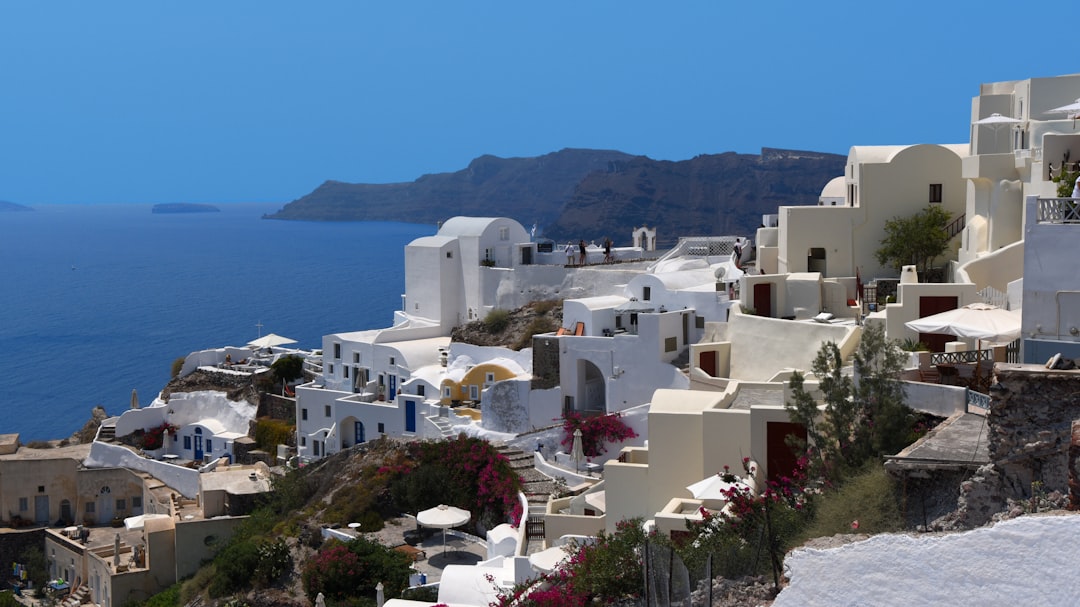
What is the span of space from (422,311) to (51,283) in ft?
382

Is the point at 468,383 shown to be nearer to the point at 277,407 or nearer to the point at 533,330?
the point at 533,330

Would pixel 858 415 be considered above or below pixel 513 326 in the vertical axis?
above

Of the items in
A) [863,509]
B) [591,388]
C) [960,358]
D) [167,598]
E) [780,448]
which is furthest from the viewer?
[167,598]

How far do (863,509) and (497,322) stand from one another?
2976 centimetres

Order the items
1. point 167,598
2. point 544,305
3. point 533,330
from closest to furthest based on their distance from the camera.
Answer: point 167,598 → point 533,330 → point 544,305

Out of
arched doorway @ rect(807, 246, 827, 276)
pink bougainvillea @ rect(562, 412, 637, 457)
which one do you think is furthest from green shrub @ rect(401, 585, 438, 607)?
arched doorway @ rect(807, 246, 827, 276)

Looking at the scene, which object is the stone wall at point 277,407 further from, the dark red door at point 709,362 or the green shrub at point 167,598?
the dark red door at point 709,362

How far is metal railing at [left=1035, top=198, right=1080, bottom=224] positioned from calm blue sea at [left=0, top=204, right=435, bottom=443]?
219 feet

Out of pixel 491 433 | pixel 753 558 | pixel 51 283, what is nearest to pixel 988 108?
pixel 491 433

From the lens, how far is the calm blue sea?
279ft

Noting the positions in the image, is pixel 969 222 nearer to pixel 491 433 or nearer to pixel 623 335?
pixel 623 335

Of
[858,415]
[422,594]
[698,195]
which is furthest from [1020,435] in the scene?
[698,195]

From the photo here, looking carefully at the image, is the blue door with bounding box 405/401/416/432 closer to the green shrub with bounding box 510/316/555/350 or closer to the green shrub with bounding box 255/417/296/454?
the green shrub with bounding box 510/316/555/350

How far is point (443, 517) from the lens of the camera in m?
30.4
